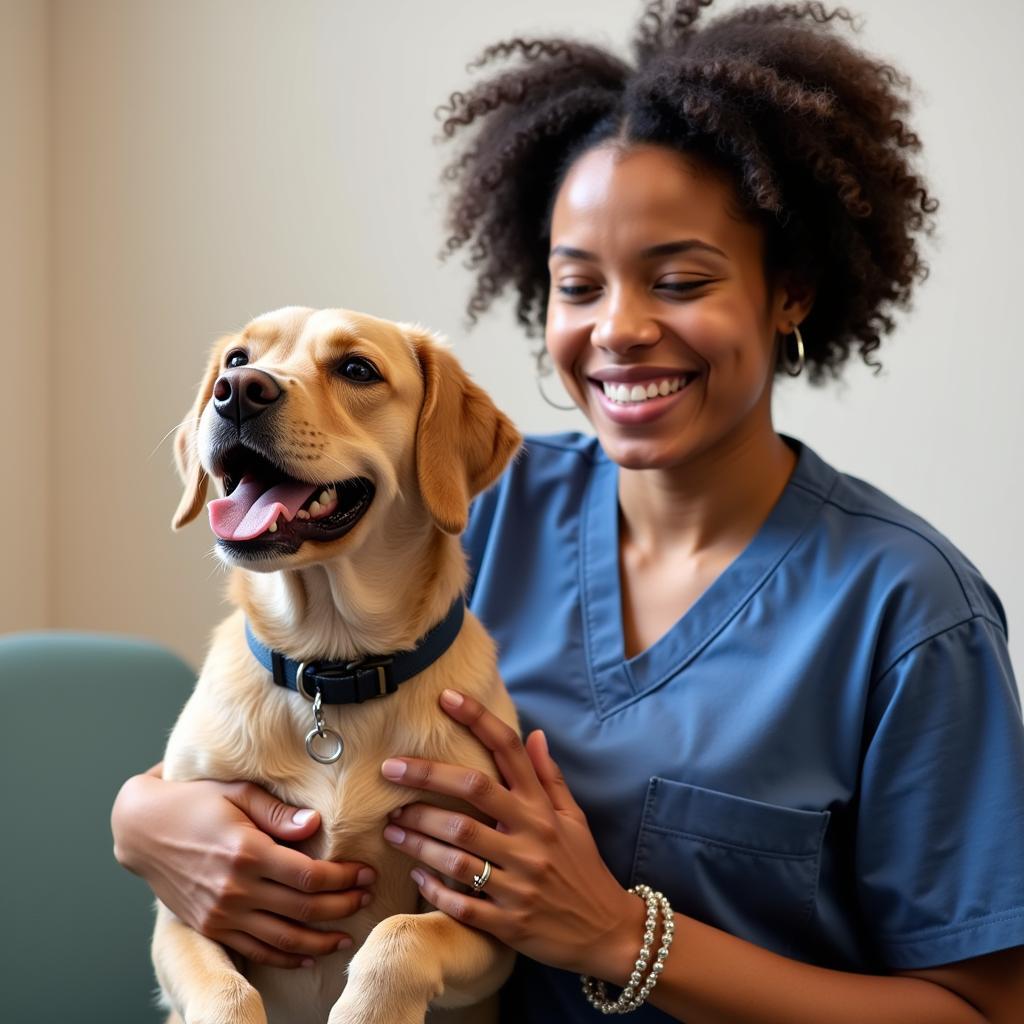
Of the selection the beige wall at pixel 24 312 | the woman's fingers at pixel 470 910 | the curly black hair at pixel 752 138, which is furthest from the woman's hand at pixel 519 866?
the beige wall at pixel 24 312

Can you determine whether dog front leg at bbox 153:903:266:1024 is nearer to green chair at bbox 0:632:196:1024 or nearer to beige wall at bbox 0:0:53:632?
green chair at bbox 0:632:196:1024

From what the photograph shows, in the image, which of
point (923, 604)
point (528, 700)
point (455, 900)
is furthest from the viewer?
point (528, 700)

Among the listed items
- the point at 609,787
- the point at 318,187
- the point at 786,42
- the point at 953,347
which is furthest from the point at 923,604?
the point at 318,187

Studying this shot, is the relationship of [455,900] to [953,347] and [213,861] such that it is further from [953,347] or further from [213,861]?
[953,347]

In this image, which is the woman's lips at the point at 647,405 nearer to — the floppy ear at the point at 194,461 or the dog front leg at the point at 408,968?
the floppy ear at the point at 194,461

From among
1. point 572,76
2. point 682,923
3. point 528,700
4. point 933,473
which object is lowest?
point 682,923

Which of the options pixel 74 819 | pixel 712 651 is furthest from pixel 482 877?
pixel 74 819

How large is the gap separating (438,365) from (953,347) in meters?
1.18

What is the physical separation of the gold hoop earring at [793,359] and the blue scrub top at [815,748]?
0.67ft

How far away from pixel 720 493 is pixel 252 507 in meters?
0.62

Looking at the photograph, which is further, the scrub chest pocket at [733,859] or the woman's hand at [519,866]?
the scrub chest pocket at [733,859]

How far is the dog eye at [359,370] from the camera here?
1.35 meters

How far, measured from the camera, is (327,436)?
1241 millimetres

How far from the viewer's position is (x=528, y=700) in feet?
4.96
